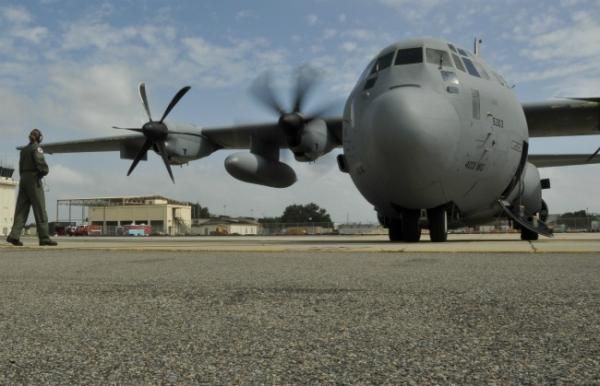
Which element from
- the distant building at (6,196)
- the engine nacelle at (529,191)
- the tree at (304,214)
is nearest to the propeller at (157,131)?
the engine nacelle at (529,191)

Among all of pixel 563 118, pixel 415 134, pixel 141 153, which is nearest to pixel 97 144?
pixel 141 153

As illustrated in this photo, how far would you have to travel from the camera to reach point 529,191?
43.8 feet

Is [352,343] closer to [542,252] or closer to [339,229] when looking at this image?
[542,252]

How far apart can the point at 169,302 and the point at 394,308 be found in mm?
1287

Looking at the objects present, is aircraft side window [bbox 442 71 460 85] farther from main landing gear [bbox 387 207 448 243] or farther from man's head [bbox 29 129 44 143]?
man's head [bbox 29 129 44 143]

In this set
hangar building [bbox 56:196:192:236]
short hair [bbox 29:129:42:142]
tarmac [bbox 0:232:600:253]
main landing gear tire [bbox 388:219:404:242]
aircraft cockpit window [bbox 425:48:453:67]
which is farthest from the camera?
hangar building [bbox 56:196:192:236]

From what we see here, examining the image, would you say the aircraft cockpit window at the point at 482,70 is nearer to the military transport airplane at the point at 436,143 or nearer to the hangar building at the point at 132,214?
the military transport airplane at the point at 436,143

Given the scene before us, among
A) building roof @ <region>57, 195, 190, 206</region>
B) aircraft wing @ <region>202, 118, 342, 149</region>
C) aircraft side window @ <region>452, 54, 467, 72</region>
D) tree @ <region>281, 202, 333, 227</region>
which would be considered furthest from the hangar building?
aircraft side window @ <region>452, 54, 467, 72</region>

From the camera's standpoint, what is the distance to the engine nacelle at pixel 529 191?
43.2 ft

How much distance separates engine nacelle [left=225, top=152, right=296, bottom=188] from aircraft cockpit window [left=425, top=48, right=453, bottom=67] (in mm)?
6994

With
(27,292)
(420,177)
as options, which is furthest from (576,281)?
(420,177)

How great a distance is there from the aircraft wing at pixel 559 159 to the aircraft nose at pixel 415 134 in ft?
33.1

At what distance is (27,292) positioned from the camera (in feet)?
12.0

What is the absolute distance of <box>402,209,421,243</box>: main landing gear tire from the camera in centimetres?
1135
